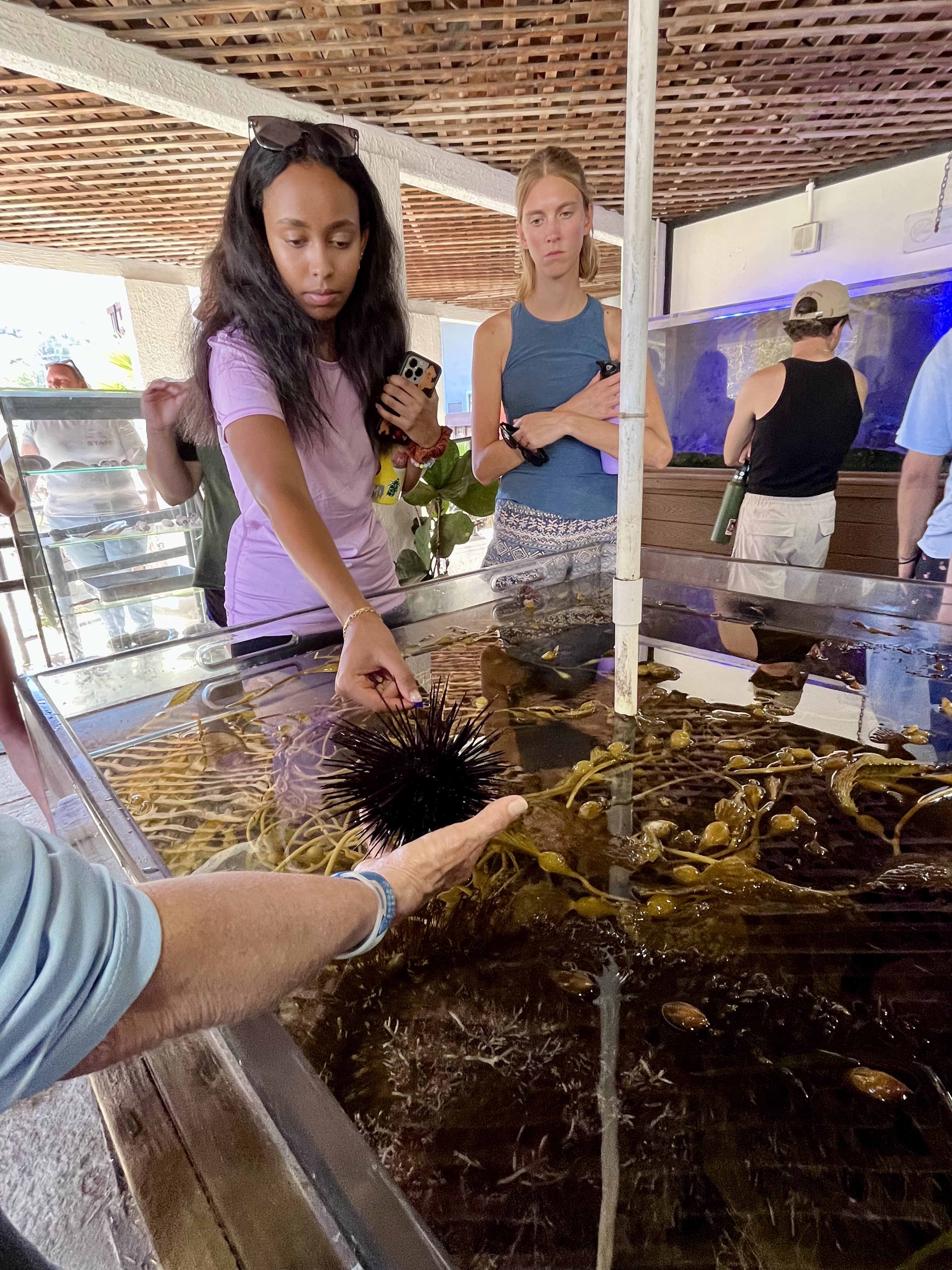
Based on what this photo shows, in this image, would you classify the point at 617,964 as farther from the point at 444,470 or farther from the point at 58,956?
the point at 444,470

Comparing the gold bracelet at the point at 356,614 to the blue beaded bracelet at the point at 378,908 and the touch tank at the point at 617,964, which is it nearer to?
the touch tank at the point at 617,964

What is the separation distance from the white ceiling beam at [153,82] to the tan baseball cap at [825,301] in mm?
795

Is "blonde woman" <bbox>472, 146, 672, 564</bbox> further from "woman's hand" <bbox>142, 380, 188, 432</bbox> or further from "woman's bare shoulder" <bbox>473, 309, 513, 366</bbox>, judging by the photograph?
"woman's hand" <bbox>142, 380, 188, 432</bbox>

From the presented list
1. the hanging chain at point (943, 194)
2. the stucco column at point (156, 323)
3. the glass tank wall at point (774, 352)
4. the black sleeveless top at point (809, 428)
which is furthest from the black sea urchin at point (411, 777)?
the stucco column at point (156, 323)

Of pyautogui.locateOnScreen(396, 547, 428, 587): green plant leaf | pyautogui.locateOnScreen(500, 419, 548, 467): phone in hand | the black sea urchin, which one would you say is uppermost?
pyautogui.locateOnScreen(500, 419, 548, 467): phone in hand

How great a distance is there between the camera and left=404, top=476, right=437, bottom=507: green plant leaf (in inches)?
105

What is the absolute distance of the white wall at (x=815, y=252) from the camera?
4.13 m

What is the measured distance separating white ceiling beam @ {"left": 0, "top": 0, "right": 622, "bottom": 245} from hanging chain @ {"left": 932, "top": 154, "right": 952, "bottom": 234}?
8.81ft

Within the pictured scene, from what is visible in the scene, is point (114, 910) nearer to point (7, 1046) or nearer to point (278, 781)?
point (7, 1046)

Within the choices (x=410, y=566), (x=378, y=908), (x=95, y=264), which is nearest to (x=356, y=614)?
(x=378, y=908)

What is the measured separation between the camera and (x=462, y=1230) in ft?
1.26

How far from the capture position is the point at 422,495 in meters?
2.74

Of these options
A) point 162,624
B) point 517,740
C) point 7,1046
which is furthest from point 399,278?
point 162,624

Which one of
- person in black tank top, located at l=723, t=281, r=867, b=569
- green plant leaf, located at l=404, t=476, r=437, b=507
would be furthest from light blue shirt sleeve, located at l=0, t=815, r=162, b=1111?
person in black tank top, located at l=723, t=281, r=867, b=569
